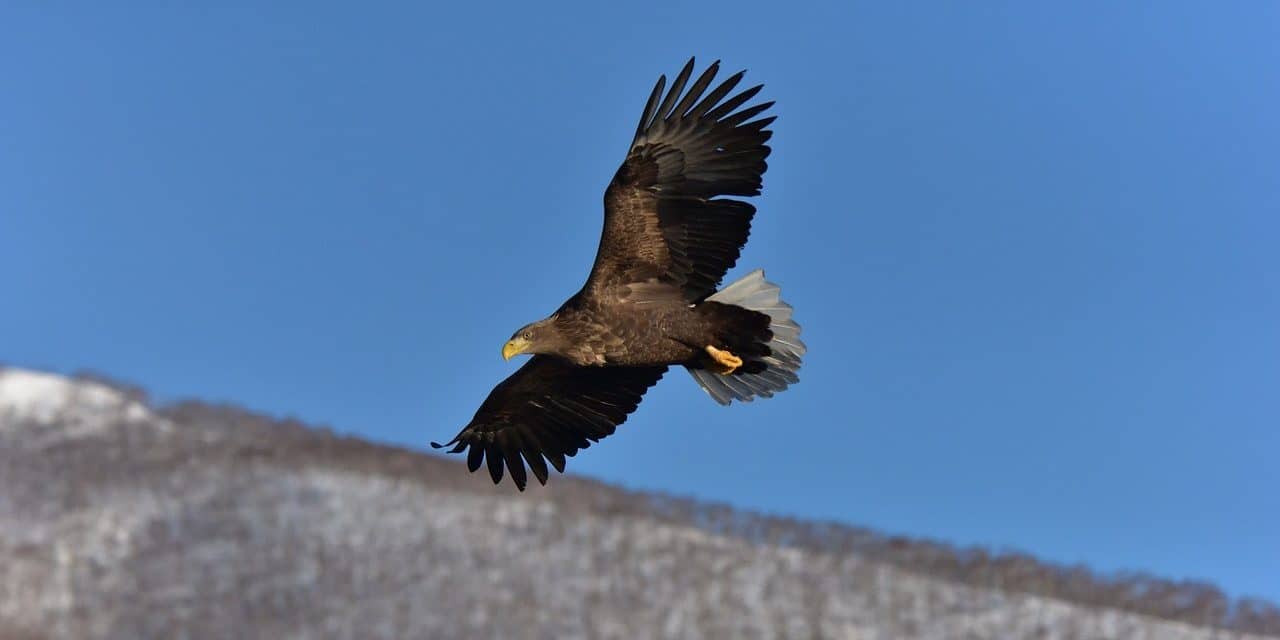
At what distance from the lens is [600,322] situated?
1228 cm

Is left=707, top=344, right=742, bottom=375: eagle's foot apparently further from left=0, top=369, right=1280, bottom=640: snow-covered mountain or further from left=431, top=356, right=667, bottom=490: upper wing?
left=0, top=369, right=1280, bottom=640: snow-covered mountain

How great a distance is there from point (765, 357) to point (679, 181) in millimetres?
1618

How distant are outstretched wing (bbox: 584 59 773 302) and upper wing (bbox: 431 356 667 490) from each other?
3.79ft

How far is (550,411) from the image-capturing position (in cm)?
1338

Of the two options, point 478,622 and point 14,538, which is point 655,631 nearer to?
point 478,622

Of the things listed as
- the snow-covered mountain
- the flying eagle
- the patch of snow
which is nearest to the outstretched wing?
the flying eagle

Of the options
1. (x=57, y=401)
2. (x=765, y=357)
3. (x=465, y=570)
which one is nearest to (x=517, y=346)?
(x=765, y=357)

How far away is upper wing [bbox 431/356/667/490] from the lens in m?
13.3

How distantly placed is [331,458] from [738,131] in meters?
40.5

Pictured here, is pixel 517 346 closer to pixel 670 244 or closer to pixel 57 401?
pixel 670 244

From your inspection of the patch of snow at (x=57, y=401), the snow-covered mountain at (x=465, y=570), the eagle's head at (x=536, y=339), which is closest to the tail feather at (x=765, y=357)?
the eagle's head at (x=536, y=339)

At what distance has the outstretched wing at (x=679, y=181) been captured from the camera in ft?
40.1

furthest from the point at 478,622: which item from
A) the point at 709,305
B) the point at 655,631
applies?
the point at 709,305

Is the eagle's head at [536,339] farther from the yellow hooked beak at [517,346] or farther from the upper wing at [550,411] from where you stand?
the upper wing at [550,411]
